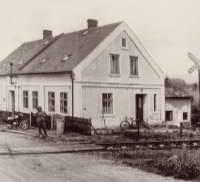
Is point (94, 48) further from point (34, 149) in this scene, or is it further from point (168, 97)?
point (34, 149)

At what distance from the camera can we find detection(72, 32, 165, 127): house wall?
21.3 metres

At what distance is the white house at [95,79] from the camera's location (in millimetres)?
21359

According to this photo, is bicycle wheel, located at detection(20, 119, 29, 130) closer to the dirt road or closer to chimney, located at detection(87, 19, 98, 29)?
chimney, located at detection(87, 19, 98, 29)

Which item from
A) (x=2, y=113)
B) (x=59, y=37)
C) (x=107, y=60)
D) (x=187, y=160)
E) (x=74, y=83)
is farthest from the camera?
(x=59, y=37)

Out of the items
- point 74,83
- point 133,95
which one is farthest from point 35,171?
point 133,95

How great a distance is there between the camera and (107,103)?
74.0 ft

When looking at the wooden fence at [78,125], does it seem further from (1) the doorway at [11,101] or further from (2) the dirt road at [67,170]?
(1) the doorway at [11,101]

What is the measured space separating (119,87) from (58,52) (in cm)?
546

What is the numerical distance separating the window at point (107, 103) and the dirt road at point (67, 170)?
33.9 feet

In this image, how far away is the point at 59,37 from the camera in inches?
1120

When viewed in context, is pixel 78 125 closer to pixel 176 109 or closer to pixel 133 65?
pixel 133 65

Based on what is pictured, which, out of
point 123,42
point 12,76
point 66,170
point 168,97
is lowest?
point 66,170

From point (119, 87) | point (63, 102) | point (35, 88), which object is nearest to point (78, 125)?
point (63, 102)

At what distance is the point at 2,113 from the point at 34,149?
1386 cm
